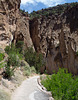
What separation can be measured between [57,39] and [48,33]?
14.0 ft

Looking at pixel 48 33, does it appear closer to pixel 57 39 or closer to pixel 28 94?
pixel 57 39

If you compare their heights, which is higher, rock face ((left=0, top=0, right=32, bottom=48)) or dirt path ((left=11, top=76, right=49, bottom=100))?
rock face ((left=0, top=0, right=32, bottom=48))

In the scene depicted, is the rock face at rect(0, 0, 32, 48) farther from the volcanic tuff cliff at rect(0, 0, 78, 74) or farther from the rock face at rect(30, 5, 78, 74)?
the rock face at rect(30, 5, 78, 74)

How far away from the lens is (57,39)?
34.4 m

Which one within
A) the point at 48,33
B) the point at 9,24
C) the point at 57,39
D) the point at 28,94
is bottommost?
the point at 28,94

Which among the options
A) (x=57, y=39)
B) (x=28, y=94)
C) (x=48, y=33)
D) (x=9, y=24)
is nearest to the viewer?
(x=28, y=94)

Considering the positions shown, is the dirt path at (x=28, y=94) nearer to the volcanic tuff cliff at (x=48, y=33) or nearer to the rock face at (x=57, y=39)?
the volcanic tuff cliff at (x=48, y=33)

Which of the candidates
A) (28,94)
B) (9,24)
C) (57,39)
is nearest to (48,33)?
(57,39)

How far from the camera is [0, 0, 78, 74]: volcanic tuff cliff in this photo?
72.9ft

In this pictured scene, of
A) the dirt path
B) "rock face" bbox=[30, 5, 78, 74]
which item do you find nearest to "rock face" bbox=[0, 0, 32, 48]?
"rock face" bbox=[30, 5, 78, 74]

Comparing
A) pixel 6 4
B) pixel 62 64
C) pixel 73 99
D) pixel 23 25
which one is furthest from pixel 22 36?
pixel 73 99

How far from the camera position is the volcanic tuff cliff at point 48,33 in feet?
72.9

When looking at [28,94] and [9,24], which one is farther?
[9,24]

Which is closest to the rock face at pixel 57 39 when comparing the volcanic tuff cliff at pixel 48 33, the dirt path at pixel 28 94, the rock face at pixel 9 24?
the volcanic tuff cliff at pixel 48 33
